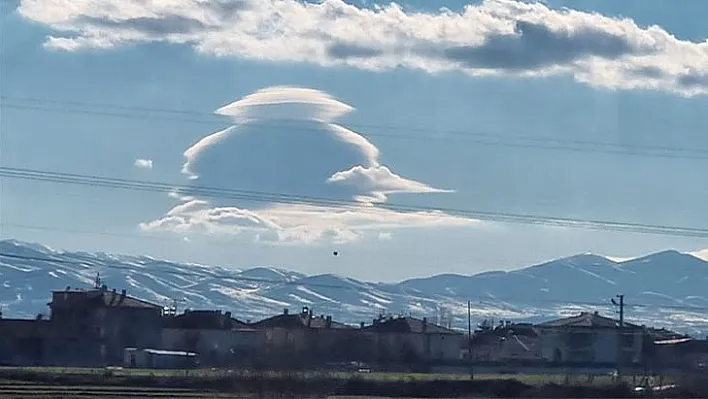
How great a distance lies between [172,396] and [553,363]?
265 feet

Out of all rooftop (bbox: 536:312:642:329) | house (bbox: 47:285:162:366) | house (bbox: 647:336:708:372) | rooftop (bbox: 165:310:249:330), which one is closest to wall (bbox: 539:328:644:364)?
rooftop (bbox: 536:312:642:329)

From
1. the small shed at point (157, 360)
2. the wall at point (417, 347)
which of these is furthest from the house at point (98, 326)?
the wall at point (417, 347)

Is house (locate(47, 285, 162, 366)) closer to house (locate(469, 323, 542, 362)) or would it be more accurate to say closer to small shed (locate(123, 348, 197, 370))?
small shed (locate(123, 348, 197, 370))

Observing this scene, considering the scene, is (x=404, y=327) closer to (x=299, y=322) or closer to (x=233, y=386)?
(x=299, y=322)

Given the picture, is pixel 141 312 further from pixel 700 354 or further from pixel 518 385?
pixel 518 385

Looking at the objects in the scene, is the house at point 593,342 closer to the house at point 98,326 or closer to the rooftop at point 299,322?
the rooftop at point 299,322

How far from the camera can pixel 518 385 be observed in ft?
291

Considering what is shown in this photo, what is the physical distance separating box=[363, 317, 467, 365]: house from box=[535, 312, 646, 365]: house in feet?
33.4

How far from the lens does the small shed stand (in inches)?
4847

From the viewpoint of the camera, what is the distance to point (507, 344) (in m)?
163

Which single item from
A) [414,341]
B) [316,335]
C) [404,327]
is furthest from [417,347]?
[316,335]

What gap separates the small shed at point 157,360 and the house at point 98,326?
2.10 m

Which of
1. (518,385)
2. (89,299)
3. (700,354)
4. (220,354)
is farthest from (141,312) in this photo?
(518,385)

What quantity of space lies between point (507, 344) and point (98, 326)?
4769 cm
